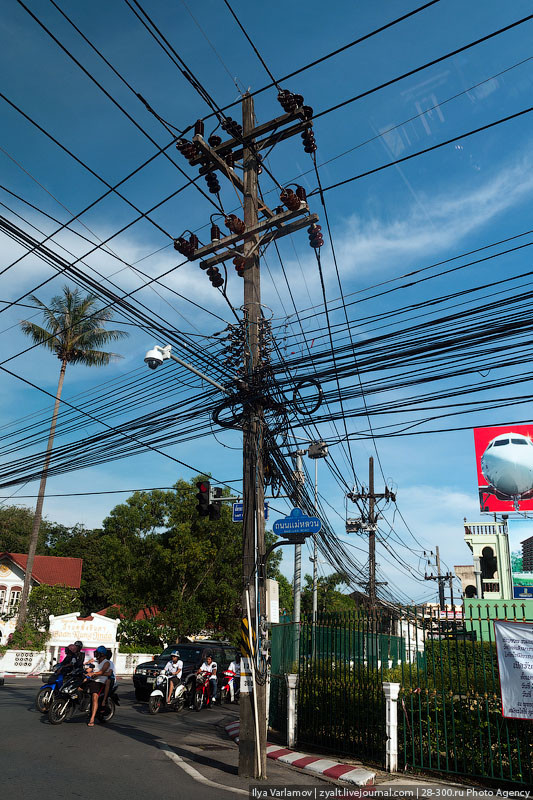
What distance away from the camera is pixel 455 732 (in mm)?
8469

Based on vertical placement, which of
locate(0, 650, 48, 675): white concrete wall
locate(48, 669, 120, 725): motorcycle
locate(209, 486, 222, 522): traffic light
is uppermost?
locate(209, 486, 222, 522): traffic light

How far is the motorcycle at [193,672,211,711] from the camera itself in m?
15.2

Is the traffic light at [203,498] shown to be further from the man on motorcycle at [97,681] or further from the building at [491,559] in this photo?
the building at [491,559]

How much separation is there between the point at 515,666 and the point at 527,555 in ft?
106

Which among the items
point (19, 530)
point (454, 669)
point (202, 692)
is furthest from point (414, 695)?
point (19, 530)

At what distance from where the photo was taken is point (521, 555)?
122 ft

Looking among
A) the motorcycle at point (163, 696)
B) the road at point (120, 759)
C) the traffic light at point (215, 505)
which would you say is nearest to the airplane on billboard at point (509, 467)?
the motorcycle at point (163, 696)

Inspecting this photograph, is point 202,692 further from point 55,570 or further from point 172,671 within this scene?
point 55,570

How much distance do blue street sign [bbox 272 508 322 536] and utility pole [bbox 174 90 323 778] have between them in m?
0.66

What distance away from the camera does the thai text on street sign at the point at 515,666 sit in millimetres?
7938

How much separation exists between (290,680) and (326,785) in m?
2.94

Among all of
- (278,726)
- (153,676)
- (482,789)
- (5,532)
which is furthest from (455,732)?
(5,532)

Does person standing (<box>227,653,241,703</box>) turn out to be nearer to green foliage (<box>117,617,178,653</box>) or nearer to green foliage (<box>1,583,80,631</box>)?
green foliage (<box>117,617,178,653</box>)

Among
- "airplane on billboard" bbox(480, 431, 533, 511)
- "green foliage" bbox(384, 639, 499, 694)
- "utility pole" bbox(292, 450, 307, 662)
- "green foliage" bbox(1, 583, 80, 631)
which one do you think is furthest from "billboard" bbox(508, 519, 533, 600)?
"green foliage" bbox(384, 639, 499, 694)
